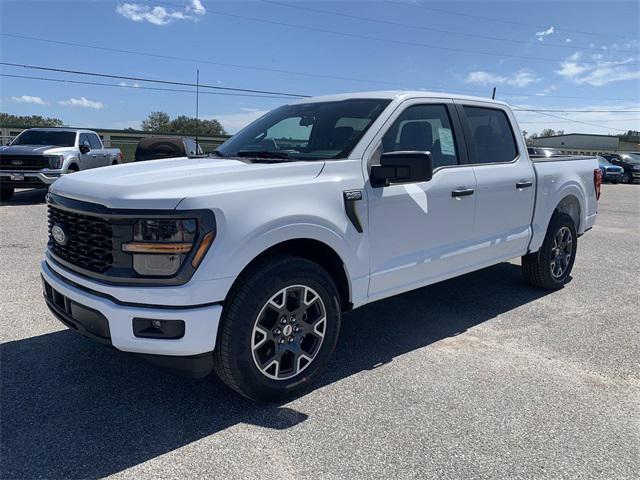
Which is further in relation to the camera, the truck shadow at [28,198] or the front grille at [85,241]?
the truck shadow at [28,198]

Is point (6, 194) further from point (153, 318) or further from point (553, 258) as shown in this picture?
point (553, 258)

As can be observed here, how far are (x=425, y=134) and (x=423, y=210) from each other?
27.3 inches

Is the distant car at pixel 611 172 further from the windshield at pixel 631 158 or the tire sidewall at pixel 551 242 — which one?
the tire sidewall at pixel 551 242

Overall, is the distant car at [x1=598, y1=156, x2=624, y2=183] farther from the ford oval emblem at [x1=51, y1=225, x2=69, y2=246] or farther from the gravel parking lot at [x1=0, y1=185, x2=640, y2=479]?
the ford oval emblem at [x1=51, y1=225, x2=69, y2=246]

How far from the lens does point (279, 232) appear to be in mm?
2936

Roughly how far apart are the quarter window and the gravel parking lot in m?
1.52

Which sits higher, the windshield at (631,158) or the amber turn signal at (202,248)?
the windshield at (631,158)

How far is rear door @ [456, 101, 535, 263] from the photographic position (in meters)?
4.44

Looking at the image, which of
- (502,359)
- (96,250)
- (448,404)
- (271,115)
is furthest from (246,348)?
(271,115)

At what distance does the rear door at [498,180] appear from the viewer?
14.6 ft

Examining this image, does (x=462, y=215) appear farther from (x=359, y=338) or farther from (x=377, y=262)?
(x=359, y=338)

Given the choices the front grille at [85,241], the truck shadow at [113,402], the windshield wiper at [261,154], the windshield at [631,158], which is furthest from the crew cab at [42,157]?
the windshield at [631,158]

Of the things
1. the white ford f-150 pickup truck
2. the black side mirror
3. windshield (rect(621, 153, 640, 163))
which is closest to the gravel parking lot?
the white ford f-150 pickup truck

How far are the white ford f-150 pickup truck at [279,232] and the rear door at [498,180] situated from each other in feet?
0.08
